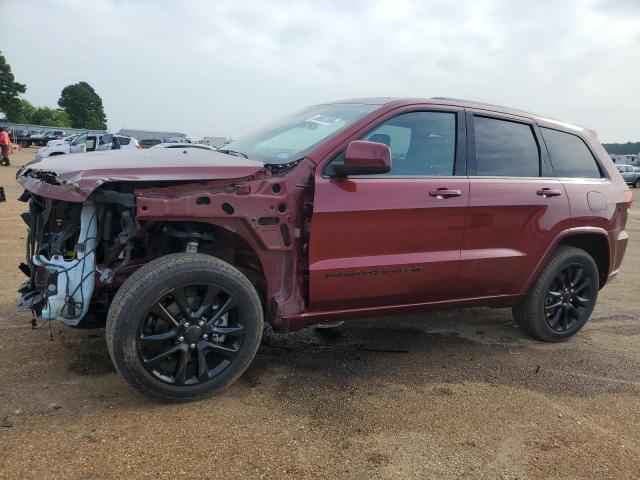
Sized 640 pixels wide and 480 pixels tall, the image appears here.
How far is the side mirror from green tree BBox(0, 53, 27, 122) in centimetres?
8559

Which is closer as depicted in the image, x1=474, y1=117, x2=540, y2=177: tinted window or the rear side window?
x1=474, y1=117, x2=540, y2=177: tinted window

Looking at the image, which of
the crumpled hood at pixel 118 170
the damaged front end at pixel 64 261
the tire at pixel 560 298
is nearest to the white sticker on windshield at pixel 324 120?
the crumpled hood at pixel 118 170

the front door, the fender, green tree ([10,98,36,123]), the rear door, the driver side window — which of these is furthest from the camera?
green tree ([10,98,36,123])

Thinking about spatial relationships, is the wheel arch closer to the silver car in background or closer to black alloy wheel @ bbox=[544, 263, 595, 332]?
black alloy wheel @ bbox=[544, 263, 595, 332]

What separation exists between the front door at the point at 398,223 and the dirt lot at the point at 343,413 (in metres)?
0.57

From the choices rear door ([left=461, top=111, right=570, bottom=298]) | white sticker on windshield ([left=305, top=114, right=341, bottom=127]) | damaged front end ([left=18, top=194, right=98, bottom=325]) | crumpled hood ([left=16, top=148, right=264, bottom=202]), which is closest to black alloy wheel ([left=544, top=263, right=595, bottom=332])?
rear door ([left=461, top=111, right=570, bottom=298])

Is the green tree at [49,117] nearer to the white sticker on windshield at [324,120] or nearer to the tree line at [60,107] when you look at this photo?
the tree line at [60,107]

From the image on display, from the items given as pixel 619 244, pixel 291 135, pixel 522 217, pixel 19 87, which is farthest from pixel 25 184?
pixel 19 87

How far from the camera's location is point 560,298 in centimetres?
453

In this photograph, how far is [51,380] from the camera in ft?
10.8

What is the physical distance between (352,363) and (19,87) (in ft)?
286

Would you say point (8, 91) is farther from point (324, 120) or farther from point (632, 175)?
point (324, 120)

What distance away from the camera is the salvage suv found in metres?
3.00

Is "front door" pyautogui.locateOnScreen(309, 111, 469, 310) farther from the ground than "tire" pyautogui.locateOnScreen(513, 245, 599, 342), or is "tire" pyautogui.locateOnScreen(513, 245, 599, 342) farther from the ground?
"front door" pyautogui.locateOnScreen(309, 111, 469, 310)
